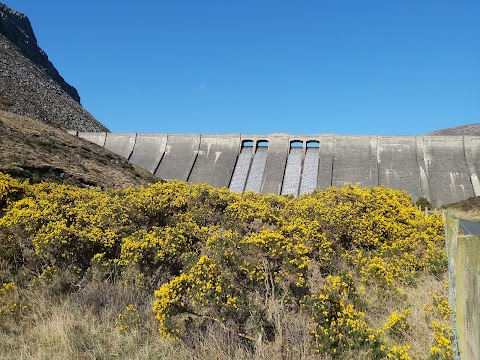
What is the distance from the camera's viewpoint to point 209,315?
14.7ft

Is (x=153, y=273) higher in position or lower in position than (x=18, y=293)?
higher

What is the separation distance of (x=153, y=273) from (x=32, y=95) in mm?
59597

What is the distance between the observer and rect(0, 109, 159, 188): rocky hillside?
677 inches

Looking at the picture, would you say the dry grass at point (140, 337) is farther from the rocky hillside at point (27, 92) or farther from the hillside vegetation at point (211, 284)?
the rocky hillside at point (27, 92)

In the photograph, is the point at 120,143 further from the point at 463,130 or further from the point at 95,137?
the point at 463,130

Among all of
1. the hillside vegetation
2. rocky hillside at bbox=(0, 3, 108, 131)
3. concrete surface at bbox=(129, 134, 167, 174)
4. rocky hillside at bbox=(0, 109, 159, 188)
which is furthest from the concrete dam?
the hillside vegetation

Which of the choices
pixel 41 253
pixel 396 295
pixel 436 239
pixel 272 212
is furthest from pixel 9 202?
pixel 436 239

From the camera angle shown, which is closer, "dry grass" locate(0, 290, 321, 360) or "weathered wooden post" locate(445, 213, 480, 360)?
"weathered wooden post" locate(445, 213, 480, 360)

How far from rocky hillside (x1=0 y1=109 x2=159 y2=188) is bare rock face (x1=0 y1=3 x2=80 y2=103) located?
193 feet

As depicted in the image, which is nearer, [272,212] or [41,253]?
[41,253]

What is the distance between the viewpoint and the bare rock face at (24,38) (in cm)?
7725

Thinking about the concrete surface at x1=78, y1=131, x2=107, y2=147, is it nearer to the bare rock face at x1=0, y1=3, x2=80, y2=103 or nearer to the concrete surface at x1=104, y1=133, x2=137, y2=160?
the concrete surface at x1=104, y1=133, x2=137, y2=160

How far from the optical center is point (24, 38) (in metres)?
83.1

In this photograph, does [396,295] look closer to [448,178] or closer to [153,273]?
[153,273]
